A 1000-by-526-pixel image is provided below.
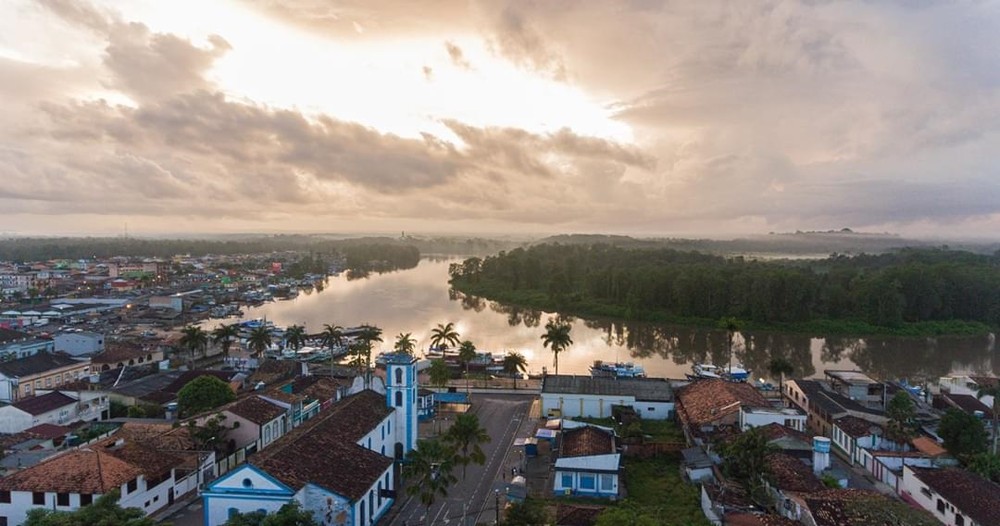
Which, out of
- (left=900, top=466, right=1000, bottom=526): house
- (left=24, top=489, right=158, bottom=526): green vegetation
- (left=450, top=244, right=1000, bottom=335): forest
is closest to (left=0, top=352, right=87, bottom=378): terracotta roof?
(left=24, top=489, right=158, bottom=526): green vegetation

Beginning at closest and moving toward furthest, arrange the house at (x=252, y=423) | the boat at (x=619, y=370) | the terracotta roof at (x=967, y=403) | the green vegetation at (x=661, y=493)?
1. the green vegetation at (x=661, y=493)
2. the house at (x=252, y=423)
3. the terracotta roof at (x=967, y=403)
4. the boat at (x=619, y=370)

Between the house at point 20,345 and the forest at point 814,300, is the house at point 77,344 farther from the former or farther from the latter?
the forest at point 814,300

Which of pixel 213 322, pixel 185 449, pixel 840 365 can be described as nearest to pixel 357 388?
pixel 185 449

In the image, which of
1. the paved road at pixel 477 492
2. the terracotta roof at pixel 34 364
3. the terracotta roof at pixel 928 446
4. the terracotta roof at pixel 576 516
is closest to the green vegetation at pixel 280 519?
the paved road at pixel 477 492

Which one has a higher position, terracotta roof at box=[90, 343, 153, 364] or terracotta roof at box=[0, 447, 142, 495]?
terracotta roof at box=[0, 447, 142, 495]

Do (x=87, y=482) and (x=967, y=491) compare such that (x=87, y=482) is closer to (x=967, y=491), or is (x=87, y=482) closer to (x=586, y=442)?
(x=586, y=442)

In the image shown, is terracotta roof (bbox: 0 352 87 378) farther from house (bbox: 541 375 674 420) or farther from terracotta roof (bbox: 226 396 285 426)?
house (bbox: 541 375 674 420)
